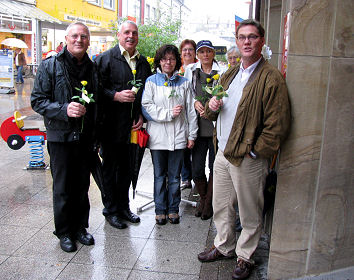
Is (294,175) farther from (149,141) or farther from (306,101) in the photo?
(149,141)

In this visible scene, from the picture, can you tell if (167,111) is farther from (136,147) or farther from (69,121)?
(69,121)

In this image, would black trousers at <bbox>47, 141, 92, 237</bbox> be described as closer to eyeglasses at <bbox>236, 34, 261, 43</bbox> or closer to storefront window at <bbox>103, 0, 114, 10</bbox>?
eyeglasses at <bbox>236, 34, 261, 43</bbox>

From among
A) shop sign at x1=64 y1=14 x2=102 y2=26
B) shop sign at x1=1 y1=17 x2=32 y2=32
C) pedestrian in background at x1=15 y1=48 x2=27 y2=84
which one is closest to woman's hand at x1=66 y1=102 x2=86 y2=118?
pedestrian in background at x1=15 y1=48 x2=27 y2=84

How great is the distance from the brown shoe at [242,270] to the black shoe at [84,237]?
4.89 ft

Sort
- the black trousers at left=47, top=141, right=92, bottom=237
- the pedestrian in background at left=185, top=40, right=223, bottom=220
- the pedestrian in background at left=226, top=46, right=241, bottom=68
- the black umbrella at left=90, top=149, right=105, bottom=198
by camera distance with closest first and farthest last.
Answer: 1. the black trousers at left=47, top=141, right=92, bottom=237
2. the black umbrella at left=90, top=149, right=105, bottom=198
3. the pedestrian in background at left=185, top=40, right=223, bottom=220
4. the pedestrian in background at left=226, top=46, right=241, bottom=68

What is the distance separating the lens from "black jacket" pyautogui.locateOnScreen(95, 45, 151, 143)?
4160mm

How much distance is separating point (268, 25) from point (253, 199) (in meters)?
3.44

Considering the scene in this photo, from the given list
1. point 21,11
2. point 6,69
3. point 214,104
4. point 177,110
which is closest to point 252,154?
point 214,104

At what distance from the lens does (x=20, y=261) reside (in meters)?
3.54

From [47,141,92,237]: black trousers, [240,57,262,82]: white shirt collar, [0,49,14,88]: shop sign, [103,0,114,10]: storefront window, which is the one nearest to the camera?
[240,57,262,82]: white shirt collar

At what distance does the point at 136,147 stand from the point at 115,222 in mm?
876

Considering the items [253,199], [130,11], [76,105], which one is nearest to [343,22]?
[253,199]

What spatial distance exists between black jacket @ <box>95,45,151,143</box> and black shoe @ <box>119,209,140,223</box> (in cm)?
88

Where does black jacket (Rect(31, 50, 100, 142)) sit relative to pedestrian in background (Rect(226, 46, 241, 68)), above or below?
below
